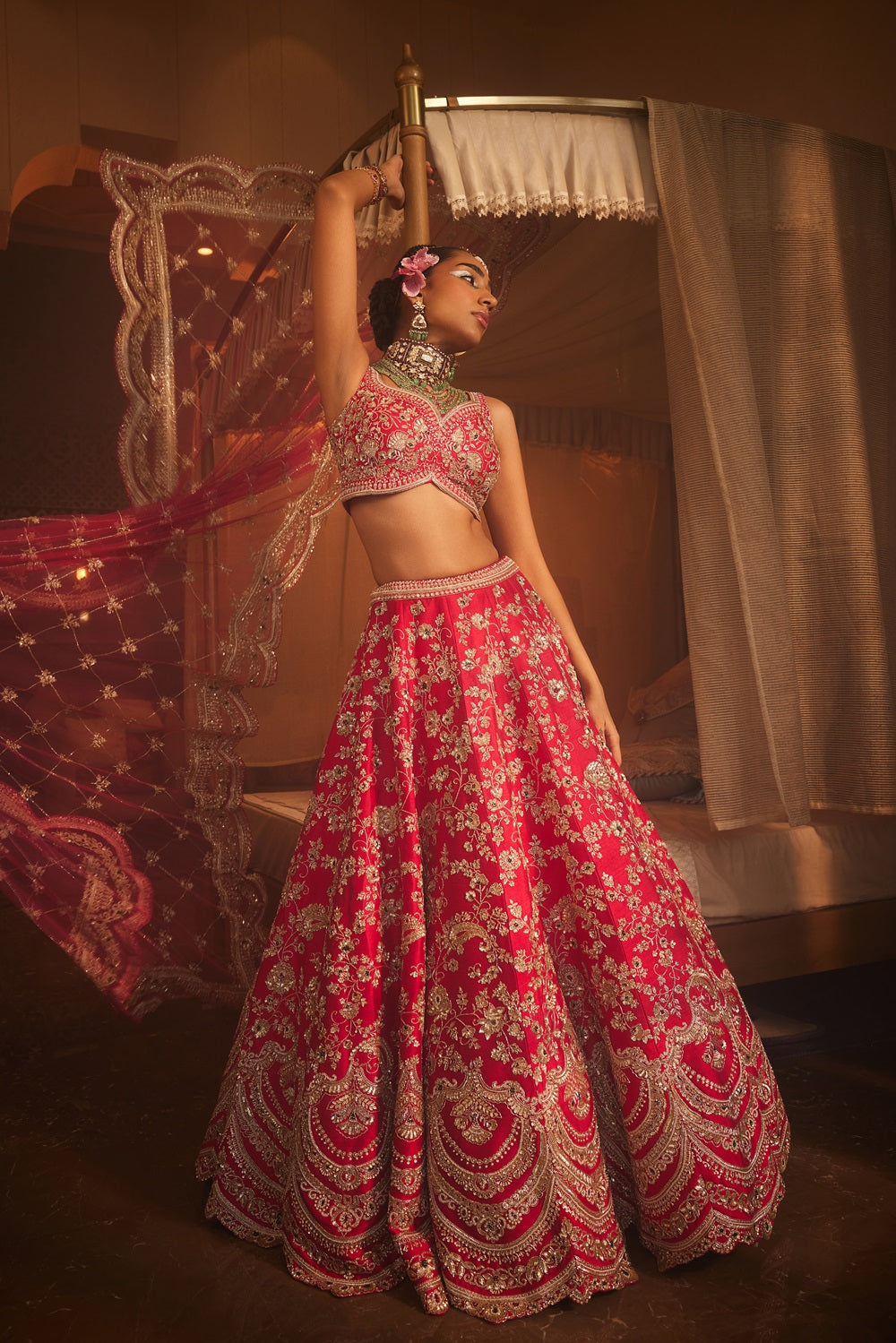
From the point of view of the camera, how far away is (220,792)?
2.36 m

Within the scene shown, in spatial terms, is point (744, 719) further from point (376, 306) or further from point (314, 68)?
point (314, 68)

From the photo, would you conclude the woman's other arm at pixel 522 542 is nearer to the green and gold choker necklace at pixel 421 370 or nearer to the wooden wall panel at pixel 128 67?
the green and gold choker necklace at pixel 421 370

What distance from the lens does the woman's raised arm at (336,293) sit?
1.85 metres

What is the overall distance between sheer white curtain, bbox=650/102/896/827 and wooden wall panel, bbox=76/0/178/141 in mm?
2333

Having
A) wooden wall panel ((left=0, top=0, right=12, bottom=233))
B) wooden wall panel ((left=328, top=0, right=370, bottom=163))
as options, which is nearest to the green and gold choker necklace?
wooden wall panel ((left=0, top=0, right=12, bottom=233))

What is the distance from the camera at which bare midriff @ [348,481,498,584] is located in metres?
1.83

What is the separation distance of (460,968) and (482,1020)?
8 centimetres

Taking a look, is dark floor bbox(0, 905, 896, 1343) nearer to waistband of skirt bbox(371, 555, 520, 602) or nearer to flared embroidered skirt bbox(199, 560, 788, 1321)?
flared embroidered skirt bbox(199, 560, 788, 1321)

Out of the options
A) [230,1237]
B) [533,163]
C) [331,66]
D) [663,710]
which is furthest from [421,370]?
[331,66]

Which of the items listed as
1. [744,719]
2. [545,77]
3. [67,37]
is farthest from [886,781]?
[67,37]

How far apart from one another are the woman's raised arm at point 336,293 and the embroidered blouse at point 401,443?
0.03 m

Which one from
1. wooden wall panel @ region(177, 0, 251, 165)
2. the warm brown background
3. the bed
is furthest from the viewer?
wooden wall panel @ region(177, 0, 251, 165)

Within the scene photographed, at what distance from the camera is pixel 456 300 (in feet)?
6.28

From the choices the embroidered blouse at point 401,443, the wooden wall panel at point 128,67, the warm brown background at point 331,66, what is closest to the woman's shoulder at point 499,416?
the embroidered blouse at point 401,443
